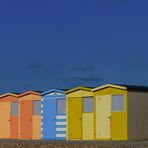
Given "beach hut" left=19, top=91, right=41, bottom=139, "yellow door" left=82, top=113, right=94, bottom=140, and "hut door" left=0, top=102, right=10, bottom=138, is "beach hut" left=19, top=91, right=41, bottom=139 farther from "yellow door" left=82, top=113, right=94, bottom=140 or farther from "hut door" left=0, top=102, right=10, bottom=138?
"yellow door" left=82, top=113, right=94, bottom=140

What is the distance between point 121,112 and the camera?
99.9ft

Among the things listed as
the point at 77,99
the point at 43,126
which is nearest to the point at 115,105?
the point at 77,99

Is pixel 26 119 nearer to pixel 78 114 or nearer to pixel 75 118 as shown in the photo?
pixel 75 118

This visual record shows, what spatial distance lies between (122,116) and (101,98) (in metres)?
1.82

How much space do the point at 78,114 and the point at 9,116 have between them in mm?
5623

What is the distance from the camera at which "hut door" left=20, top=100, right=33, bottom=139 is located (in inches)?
1381

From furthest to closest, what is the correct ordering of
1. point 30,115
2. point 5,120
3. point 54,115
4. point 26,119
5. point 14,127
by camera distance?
point 5,120
point 14,127
point 26,119
point 30,115
point 54,115

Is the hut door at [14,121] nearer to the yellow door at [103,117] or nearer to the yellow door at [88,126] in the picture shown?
the yellow door at [88,126]

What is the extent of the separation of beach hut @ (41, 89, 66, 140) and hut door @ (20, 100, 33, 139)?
124 cm

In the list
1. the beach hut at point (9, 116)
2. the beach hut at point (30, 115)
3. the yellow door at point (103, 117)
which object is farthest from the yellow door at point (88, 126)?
the beach hut at point (9, 116)

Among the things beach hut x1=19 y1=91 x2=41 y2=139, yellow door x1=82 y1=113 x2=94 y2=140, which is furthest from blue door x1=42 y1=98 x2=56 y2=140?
yellow door x1=82 y1=113 x2=94 y2=140

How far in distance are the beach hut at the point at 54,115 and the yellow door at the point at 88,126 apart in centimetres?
146

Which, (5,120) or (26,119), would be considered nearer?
(26,119)

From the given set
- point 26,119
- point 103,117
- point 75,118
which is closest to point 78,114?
point 75,118
